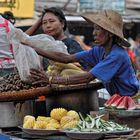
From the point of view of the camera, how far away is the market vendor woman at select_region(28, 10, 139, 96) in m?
4.94

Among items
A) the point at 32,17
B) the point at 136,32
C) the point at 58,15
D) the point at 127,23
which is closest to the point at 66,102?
the point at 58,15

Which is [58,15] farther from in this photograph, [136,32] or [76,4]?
[136,32]

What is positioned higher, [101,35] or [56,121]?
[101,35]

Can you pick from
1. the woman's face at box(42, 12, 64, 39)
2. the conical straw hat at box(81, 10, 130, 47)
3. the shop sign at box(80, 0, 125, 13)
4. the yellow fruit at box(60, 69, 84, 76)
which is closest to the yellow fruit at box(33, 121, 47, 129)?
the yellow fruit at box(60, 69, 84, 76)

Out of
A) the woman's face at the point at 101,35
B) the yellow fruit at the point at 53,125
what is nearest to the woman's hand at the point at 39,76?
the yellow fruit at the point at 53,125

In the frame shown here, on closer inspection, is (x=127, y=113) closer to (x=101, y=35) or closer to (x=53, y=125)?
(x=53, y=125)

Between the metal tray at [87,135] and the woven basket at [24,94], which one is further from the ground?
the woven basket at [24,94]

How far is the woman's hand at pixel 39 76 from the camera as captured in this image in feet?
16.6

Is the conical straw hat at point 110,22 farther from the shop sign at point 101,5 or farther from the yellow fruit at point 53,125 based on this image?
the shop sign at point 101,5

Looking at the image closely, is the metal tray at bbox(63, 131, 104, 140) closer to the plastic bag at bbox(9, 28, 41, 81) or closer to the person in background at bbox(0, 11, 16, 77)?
the plastic bag at bbox(9, 28, 41, 81)

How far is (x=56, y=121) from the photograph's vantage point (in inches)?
190

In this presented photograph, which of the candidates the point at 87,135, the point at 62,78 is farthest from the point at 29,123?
the point at 87,135

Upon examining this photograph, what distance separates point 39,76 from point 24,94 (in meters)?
0.20

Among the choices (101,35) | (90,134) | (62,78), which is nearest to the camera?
(90,134)
